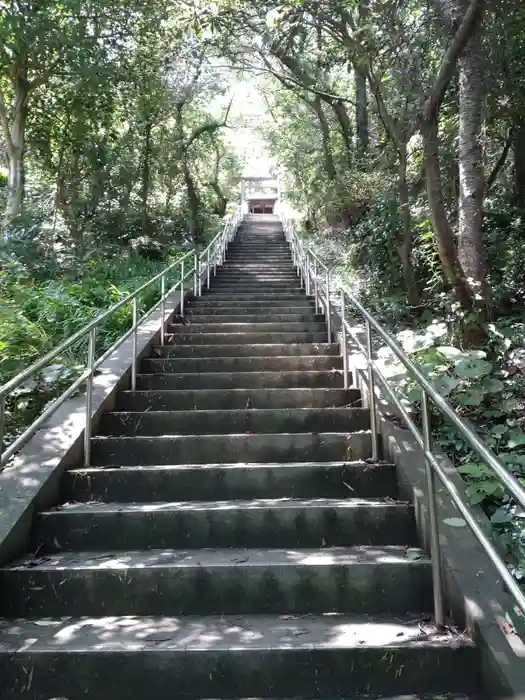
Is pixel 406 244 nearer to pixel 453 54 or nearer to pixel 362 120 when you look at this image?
pixel 453 54

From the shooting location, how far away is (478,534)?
5.85 ft

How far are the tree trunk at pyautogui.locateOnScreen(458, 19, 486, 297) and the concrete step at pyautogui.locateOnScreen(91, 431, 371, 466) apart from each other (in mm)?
1884

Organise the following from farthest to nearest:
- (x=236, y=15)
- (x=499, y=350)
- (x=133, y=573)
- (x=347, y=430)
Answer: (x=236, y=15) < (x=499, y=350) < (x=347, y=430) < (x=133, y=573)

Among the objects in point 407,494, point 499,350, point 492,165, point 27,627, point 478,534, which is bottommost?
point 27,627

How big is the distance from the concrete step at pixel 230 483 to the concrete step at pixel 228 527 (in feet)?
1.02

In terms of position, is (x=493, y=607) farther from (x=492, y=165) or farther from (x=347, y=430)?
(x=492, y=165)

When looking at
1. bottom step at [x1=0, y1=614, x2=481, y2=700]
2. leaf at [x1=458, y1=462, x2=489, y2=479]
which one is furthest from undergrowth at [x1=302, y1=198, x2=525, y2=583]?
bottom step at [x1=0, y1=614, x2=481, y2=700]

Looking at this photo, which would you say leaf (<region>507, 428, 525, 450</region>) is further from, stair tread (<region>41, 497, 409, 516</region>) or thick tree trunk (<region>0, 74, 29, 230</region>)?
thick tree trunk (<region>0, 74, 29, 230</region>)

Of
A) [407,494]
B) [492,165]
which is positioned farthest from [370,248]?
[407,494]

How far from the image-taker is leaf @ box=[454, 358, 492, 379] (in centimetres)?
306

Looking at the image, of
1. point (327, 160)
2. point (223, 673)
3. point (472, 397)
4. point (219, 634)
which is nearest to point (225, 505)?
point (219, 634)

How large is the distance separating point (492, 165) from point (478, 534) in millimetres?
6795

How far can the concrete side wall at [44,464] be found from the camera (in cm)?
261

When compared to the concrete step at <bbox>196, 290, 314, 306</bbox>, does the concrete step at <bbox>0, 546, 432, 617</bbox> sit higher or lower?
lower
